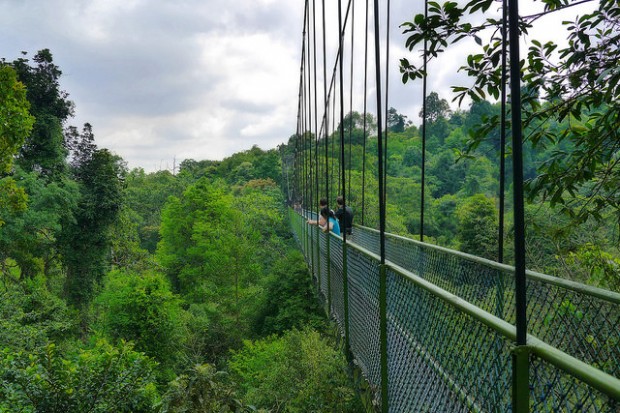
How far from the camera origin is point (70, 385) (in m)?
6.07

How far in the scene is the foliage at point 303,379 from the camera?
274 inches

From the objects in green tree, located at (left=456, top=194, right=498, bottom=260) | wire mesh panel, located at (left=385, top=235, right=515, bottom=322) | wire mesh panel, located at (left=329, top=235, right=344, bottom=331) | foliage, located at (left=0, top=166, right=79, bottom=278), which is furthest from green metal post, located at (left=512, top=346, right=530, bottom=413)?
green tree, located at (left=456, top=194, right=498, bottom=260)

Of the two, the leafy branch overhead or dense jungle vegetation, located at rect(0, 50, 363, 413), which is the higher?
the leafy branch overhead

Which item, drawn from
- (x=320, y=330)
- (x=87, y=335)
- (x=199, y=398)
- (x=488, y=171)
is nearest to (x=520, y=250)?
(x=199, y=398)

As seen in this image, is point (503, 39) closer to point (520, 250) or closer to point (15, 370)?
point (520, 250)

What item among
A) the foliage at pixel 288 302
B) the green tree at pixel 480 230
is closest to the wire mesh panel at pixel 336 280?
the foliage at pixel 288 302

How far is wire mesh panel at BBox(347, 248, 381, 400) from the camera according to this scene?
1.88 m

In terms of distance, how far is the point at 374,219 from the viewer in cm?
2133

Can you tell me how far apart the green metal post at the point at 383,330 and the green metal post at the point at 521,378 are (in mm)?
951

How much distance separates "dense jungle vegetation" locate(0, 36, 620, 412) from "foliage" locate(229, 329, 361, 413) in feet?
0.15

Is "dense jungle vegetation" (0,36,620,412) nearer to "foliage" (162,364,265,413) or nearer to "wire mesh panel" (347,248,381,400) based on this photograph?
"foliage" (162,364,265,413)

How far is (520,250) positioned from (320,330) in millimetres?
13698

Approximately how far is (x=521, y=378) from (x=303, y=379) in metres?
8.87

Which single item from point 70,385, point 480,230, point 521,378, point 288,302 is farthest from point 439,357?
point 480,230
